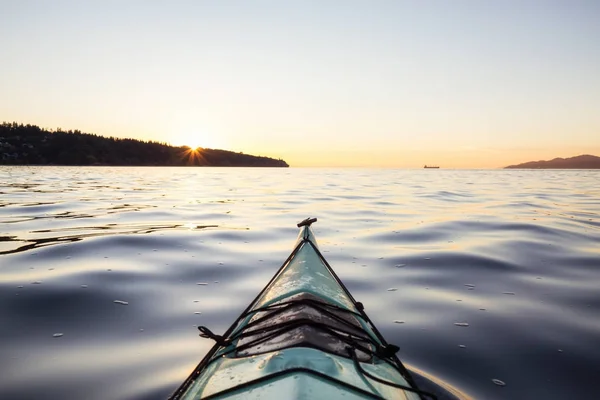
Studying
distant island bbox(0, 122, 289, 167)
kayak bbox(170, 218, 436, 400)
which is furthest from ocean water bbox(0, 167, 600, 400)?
distant island bbox(0, 122, 289, 167)

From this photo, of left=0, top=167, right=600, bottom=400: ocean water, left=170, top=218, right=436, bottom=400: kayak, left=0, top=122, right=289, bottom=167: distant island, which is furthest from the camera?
left=0, top=122, right=289, bottom=167: distant island

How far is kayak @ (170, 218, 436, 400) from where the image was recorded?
216cm

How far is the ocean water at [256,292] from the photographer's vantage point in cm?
384

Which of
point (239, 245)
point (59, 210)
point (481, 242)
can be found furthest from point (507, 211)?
point (59, 210)

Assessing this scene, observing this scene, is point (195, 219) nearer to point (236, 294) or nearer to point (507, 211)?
point (236, 294)

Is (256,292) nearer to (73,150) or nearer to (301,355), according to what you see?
(301,355)

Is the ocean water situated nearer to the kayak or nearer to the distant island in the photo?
the kayak

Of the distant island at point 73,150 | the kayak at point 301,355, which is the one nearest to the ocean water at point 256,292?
the kayak at point 301,355

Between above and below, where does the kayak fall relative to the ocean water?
above

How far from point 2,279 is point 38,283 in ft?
2.11

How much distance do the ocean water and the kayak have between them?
1011 millimetres

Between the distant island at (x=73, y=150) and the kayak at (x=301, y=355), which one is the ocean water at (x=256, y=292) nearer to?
the kayak at (x=301, y=355)

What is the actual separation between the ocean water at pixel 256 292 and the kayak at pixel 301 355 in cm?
101

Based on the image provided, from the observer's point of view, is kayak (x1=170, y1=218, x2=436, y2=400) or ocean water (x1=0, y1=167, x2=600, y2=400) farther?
ocean water (x1=0, y1=167, x2=600, y2=400)
